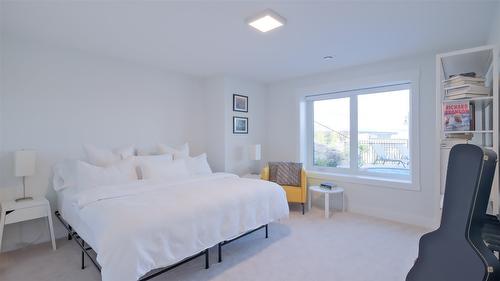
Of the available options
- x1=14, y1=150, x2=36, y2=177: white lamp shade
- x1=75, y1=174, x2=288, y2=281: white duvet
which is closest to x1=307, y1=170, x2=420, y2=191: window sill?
x1=75, y1=174, x2=288, y2=281: white duvet

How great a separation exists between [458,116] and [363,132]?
2203 millimetres

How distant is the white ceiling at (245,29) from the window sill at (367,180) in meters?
1.83

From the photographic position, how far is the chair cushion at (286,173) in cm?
405

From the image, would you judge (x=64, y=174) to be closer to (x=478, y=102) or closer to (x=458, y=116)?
(x=458, y=116)

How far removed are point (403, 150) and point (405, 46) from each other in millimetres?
1582

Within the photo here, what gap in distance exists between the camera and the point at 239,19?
2295mm

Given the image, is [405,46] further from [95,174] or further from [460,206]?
Result: [95,174]

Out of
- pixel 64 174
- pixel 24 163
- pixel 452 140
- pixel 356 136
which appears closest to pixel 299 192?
pixel 356 136

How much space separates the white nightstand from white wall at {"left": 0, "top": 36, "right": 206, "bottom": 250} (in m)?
0.35

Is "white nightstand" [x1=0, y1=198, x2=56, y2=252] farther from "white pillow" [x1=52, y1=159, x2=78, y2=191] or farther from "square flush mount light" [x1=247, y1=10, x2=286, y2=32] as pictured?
"square flush mount light" [x1=247, y1=10, x2=286, y2=32]

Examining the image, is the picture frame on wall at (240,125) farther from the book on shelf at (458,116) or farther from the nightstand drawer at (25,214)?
the book on shelf at (458,116)

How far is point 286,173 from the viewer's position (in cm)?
415

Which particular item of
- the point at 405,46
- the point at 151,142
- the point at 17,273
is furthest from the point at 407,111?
the point at 17,273

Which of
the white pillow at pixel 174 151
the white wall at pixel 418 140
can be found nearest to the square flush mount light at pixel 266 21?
the white wall at pixel 418 140
